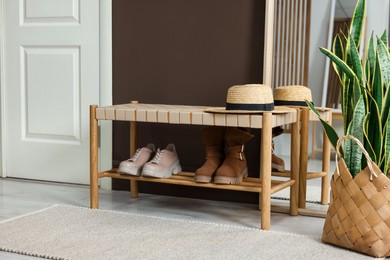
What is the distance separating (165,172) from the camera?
2.37 meters

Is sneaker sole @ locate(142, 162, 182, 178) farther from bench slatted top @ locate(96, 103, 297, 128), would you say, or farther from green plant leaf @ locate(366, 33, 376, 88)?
green plant leaf @ locate(366, 33, 376, 88)

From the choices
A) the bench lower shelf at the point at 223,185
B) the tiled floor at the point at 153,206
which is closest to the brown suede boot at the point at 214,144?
the bench lower shelf at the point at 223,185

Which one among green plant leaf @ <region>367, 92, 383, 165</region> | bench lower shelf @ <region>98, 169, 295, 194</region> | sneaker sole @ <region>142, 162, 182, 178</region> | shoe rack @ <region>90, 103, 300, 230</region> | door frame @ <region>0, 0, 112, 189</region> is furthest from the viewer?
door frame @ <region>0, 0, 112, 189</region>

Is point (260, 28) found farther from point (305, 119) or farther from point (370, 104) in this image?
point (370, 104)

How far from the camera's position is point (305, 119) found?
7.77ft

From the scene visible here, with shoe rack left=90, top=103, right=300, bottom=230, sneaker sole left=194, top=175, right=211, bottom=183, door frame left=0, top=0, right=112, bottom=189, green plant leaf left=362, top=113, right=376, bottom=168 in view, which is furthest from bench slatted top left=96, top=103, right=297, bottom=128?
door frame left=0, top=0, right=112, bottom=189

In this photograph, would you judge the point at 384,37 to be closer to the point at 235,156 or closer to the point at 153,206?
the point at 235,156

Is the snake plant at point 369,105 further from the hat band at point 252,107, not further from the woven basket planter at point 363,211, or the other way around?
the hat band at point 252,107

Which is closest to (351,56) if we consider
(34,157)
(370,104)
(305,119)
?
(370,104)

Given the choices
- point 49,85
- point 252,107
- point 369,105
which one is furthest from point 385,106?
point 49,85

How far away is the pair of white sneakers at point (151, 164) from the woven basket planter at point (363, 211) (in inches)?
30.3

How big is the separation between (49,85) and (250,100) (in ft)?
4.22

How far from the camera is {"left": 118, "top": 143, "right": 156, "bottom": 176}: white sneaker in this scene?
7.77 feet

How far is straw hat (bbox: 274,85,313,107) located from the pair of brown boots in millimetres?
208
